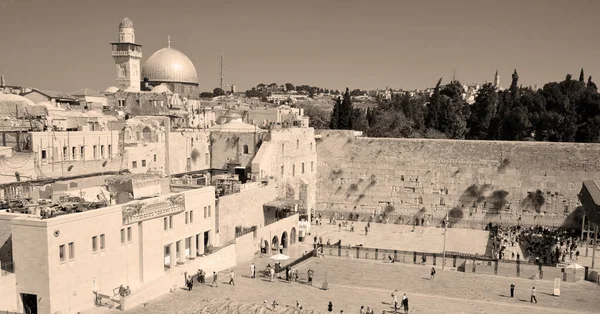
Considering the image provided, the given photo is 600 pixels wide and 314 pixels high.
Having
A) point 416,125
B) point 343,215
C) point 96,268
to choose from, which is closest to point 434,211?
point 343,215

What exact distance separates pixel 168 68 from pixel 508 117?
1276 inches

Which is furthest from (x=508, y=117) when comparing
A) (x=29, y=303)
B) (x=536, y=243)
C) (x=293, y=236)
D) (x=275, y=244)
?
(x=29, y=303)

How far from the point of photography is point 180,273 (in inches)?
872

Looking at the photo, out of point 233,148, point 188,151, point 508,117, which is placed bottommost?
point 188,151

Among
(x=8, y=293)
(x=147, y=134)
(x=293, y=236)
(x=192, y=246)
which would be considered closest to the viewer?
(x=8, y=293)

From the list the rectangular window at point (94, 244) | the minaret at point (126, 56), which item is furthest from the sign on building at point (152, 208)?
the minaret at point (126, 56)

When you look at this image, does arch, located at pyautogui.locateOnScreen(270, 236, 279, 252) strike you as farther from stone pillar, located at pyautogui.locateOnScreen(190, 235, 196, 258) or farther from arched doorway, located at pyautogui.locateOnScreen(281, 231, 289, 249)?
stone pillar, located at pyautogui.locateOnScreen(190, 235, 196, 258)

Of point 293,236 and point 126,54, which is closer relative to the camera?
point 293,236

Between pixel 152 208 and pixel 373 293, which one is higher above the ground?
pixel 152 208

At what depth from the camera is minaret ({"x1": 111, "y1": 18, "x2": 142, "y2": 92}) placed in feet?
181

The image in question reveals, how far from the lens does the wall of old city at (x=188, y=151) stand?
34.2 m

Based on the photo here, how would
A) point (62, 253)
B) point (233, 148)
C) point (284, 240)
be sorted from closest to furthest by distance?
point (62, 253) → point (284, 240) → point (233, 148)

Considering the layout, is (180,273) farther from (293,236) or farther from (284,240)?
(293,236)

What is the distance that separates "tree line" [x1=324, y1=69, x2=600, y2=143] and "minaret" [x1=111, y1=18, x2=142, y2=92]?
20914 mm
